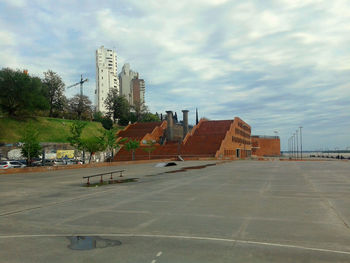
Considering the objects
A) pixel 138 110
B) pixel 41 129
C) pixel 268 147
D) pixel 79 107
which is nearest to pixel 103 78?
pixel 138 110

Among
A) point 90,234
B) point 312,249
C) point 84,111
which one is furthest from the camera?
point 84,111

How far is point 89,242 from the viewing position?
7.30m

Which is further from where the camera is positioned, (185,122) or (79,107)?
(79,107)

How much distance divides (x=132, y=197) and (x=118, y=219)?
478cm

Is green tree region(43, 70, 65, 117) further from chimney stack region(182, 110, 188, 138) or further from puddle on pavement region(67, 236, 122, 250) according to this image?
puddle on pavement region(67, 236, 122, 250)

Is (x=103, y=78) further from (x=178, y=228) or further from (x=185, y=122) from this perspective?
(x=178, y=228)

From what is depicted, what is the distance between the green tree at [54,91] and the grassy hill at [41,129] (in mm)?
18203

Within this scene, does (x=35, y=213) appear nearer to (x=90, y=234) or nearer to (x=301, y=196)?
(x=90, y=234)

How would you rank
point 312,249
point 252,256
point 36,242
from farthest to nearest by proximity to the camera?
point 36,242
point 312,249
point 252,256

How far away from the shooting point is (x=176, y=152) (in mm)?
74625

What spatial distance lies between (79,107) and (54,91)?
27.1ft

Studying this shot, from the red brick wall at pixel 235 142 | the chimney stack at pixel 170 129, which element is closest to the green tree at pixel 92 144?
the red brick wall at pixel 235 142

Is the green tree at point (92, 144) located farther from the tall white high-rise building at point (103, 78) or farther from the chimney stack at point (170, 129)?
the tall white high-rise building at point (103, 78)

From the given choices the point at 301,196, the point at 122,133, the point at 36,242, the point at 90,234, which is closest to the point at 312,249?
the point at 90,234
